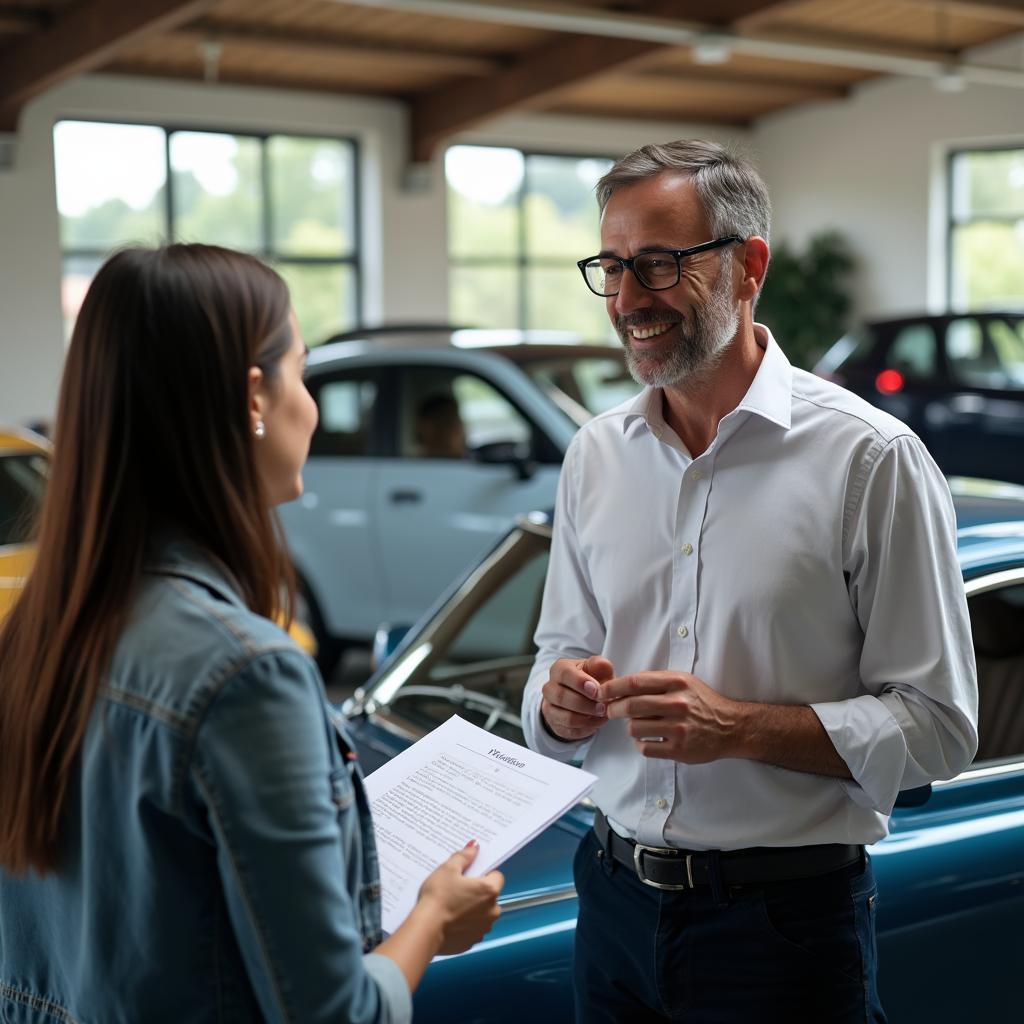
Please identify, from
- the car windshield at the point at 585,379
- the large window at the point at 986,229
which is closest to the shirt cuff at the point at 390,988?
the car windshield at the point at 585,379

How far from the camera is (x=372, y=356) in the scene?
6.45m

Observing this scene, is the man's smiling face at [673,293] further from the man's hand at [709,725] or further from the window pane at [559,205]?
the window pane at [559,205]

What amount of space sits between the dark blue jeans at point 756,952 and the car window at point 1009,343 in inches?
324

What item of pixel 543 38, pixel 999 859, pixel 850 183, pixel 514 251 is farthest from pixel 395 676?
pixel 850 183

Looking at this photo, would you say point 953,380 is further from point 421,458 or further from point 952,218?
point 952,218

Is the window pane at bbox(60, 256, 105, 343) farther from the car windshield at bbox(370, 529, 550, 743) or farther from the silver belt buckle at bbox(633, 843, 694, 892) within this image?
the silver belt buckle at bbox(633, 843, 694, 892)

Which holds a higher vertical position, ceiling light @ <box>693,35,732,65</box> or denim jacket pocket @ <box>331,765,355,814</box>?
ceiling light @ <box>693,35,732,65</box>

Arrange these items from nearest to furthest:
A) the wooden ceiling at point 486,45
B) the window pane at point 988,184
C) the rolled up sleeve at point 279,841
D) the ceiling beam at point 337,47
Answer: the rolled up sleeve at point 279,841, the wooden ceiling at point 486,45, the ceiling beam at point 337,47, the window pane at point 988,184

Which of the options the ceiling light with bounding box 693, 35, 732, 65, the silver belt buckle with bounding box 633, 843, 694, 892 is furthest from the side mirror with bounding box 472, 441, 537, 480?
the ceiling light with bounding box 693, 35, 732, 65

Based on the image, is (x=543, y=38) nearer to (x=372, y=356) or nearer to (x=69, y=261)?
(x=69, y=261)

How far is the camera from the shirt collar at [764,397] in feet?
6.01

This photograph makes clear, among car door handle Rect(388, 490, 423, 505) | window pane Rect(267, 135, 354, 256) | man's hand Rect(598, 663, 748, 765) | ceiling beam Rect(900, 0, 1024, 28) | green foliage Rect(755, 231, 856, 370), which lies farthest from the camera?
green foliage Rect(755, 231, 856, 370)

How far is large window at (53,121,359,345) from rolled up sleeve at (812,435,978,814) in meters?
11.6

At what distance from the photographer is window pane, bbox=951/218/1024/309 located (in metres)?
15.0
